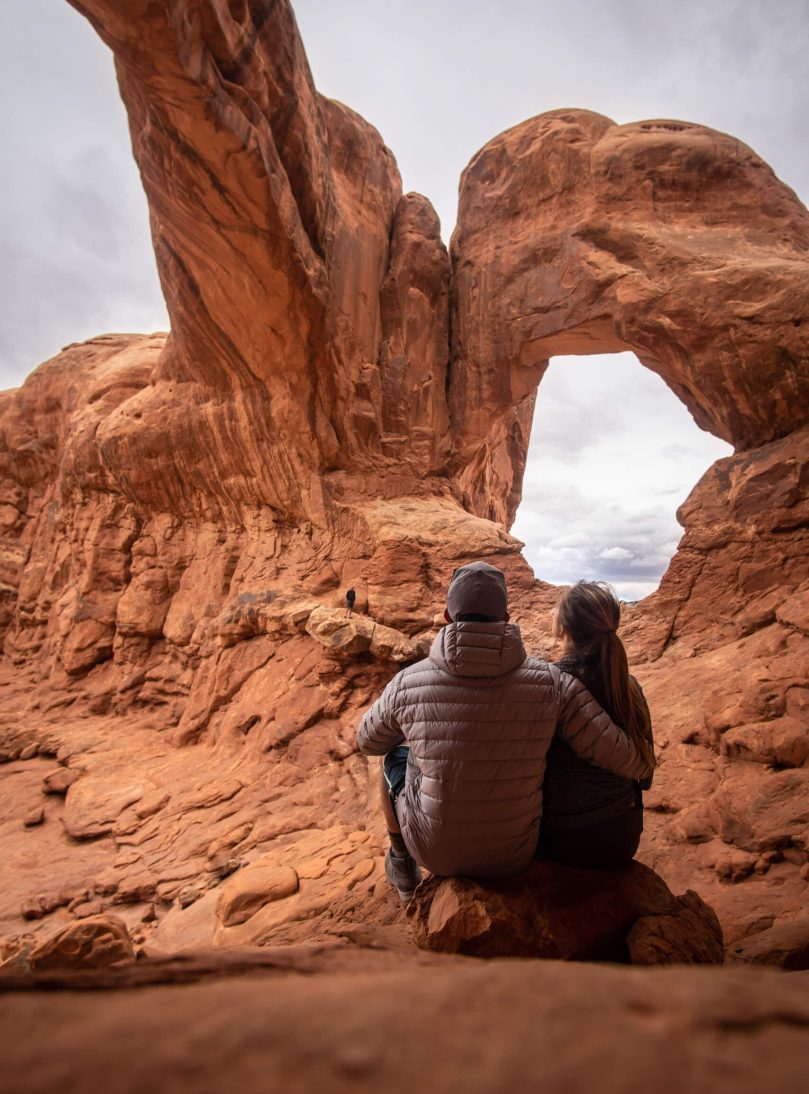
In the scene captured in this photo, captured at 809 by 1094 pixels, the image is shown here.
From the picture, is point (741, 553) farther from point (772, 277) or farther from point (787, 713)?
point (772, 277)

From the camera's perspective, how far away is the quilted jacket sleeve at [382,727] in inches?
87.9

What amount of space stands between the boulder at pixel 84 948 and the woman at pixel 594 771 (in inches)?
85.2

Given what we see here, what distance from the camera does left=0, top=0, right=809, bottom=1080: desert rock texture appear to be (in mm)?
3678

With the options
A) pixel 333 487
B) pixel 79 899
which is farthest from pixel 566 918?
pixel 333 487

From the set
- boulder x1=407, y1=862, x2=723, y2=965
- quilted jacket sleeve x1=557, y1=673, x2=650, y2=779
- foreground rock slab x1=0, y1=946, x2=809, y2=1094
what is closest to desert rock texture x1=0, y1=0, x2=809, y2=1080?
boulder x1=407, y1=862, x2=723, y2=965

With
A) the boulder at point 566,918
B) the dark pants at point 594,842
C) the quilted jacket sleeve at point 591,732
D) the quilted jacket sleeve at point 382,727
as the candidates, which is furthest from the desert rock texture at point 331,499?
the quilted jacket sleeve at point 591,732

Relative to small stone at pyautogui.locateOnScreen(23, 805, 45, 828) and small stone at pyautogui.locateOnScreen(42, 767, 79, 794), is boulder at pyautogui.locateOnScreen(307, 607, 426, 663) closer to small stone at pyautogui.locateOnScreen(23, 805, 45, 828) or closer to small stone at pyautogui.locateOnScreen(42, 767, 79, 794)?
small stone at pyautogui.locateOnScreen(42, 767, 79, 794)

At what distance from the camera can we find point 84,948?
2.48m

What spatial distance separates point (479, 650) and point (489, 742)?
35cm

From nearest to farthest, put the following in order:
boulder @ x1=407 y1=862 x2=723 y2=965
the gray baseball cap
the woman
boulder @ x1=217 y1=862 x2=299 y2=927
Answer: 1. boulder @ x1=407 y1=862 x2=723 y2=965
2. the gray baseball cap
3. the woman
4. boulder @ x1=217 y1=862 x2=299 y2=927

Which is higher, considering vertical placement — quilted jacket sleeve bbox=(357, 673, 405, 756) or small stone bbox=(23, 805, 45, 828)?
quilted jacket sleeve bbox=(357, 673, 405, 756)

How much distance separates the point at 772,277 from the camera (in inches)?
228

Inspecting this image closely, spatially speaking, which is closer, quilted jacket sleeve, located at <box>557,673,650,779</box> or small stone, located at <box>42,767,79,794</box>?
quilted jacket sleeve, located at <box>557,673,650,779</box>

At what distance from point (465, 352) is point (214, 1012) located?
9145 millimetres
